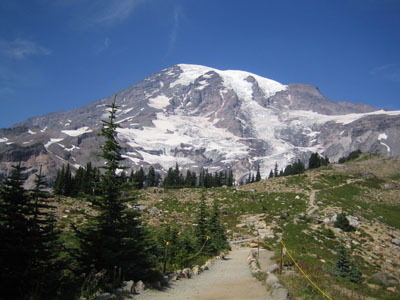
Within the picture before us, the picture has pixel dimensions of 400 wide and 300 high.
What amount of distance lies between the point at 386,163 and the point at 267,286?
70281 millimetres

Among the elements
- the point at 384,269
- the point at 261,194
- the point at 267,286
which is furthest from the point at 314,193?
the point at 267,286

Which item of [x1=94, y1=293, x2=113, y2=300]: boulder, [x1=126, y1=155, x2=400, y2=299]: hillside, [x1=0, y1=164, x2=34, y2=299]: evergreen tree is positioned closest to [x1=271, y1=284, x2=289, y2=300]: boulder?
[x1=126, y1=155, x2=400, y2=299]: hillside

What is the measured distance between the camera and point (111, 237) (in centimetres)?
1150

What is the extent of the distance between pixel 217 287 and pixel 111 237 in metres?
5.02

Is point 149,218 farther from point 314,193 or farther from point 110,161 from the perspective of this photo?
point 314,193

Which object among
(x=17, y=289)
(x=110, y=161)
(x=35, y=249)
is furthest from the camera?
(x=110, y=161)

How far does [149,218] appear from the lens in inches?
1426

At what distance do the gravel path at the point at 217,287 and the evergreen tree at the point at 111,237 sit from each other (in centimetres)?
165

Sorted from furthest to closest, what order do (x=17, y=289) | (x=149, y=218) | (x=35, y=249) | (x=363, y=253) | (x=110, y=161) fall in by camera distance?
1. (x=149, y=218)
2. (x=363, y=253)
3. (x=110, y=161)
4. (x=35, y=249)
5. (x=17, y=289)

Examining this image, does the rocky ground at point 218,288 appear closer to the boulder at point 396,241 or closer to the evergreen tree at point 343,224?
the evergreen tree at point 343,224

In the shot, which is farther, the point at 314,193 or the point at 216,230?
the point at 314,193

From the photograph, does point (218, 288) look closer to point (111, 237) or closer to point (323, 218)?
point (111, 237)

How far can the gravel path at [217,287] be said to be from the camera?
10734 millimetres

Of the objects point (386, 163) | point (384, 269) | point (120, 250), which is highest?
point (386, 163)
